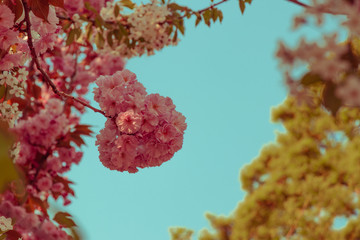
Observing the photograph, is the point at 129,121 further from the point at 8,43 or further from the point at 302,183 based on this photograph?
the point at 302,183

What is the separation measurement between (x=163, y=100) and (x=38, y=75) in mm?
2117

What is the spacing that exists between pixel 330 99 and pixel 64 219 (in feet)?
5.05

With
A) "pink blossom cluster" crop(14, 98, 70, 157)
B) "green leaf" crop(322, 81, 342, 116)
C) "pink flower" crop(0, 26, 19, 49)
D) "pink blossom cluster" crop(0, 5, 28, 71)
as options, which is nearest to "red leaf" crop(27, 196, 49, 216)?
"pink blossom cluster" crop(14, 98, 70, 157)

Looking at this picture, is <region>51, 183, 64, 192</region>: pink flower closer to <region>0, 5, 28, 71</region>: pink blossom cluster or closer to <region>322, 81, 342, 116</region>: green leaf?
<region>0, 5, 28, 71</region>: pink blossom cluster

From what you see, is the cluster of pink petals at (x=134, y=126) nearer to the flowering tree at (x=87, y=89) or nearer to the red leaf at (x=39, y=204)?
the flowering tree at (x=87, y=89)

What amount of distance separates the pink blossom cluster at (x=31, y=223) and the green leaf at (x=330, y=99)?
78.7 inches

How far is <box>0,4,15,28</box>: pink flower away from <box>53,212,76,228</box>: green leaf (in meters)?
0.96

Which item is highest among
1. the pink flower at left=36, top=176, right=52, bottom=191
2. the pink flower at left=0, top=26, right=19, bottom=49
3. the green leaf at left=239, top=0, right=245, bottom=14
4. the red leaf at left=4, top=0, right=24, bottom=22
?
the green leaf at left=239, top=0, right=245, bottom=14

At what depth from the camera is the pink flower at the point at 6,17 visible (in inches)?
46.8

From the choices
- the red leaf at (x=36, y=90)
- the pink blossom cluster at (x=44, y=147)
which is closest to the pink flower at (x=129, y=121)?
the pink blossom cluster at (x=44, y=147)

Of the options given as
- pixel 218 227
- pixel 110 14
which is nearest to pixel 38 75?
pixel 110 14

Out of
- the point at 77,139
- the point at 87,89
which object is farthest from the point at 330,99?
the point at 87,89

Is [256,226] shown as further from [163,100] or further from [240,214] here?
[163,100]

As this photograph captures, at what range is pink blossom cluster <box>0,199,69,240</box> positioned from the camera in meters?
2.23
